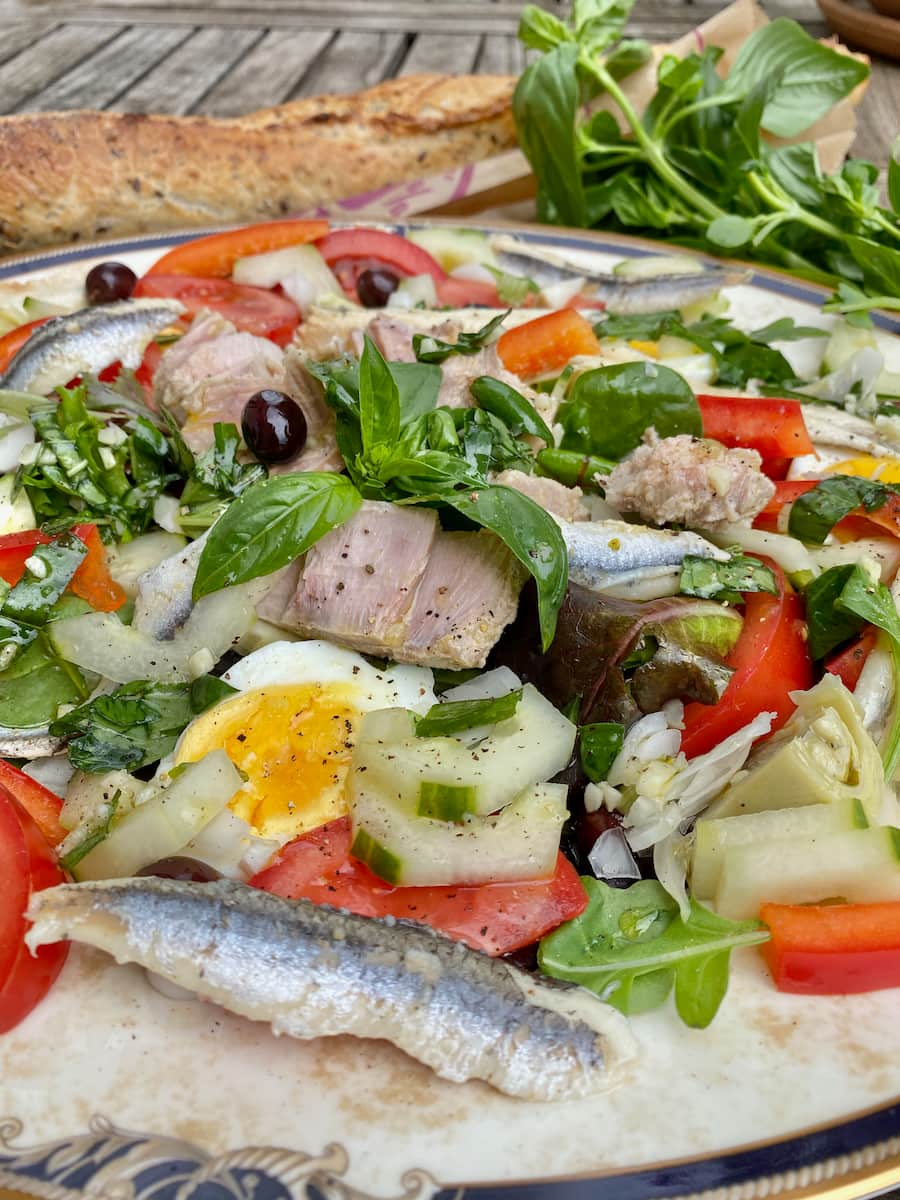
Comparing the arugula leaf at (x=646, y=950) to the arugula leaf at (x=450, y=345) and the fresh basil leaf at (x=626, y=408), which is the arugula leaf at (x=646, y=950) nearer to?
the fresh basil leaf at (x=626, y=408)

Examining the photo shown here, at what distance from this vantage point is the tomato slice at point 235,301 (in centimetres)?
423

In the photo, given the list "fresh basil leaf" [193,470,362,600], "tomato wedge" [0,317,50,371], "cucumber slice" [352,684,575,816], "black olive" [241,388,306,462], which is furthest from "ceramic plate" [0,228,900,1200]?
"tomato wedge" [0,317,50,371]

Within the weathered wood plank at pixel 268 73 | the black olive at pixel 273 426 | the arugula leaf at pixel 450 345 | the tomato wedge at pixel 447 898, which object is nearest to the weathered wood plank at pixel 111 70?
the weathered wood plank at pixel 268 73

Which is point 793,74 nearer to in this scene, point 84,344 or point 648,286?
point 648,286

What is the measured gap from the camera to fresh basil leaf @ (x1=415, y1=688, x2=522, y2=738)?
8.21 feet

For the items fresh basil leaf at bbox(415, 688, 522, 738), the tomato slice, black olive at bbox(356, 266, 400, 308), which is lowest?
fresh basil leaf at bbox(415, 688, 522, 738)

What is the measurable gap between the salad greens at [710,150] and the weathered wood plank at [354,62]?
11.6ft

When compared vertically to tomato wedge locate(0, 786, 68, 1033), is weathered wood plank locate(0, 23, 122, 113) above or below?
above

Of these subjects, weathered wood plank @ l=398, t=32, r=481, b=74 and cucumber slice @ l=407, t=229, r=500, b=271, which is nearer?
cucumber slice @ l=407, t=229, r=500, b=271

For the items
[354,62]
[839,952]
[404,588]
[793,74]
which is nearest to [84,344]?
[404,588]

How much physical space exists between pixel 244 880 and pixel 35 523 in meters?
1.54

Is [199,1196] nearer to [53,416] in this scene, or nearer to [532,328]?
[53,416]

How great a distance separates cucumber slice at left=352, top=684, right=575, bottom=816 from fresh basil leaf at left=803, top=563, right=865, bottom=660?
78 centimetres

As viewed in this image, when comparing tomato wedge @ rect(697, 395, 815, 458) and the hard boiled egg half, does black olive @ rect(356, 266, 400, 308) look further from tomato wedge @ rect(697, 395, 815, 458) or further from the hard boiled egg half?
the hard boiled egg half
